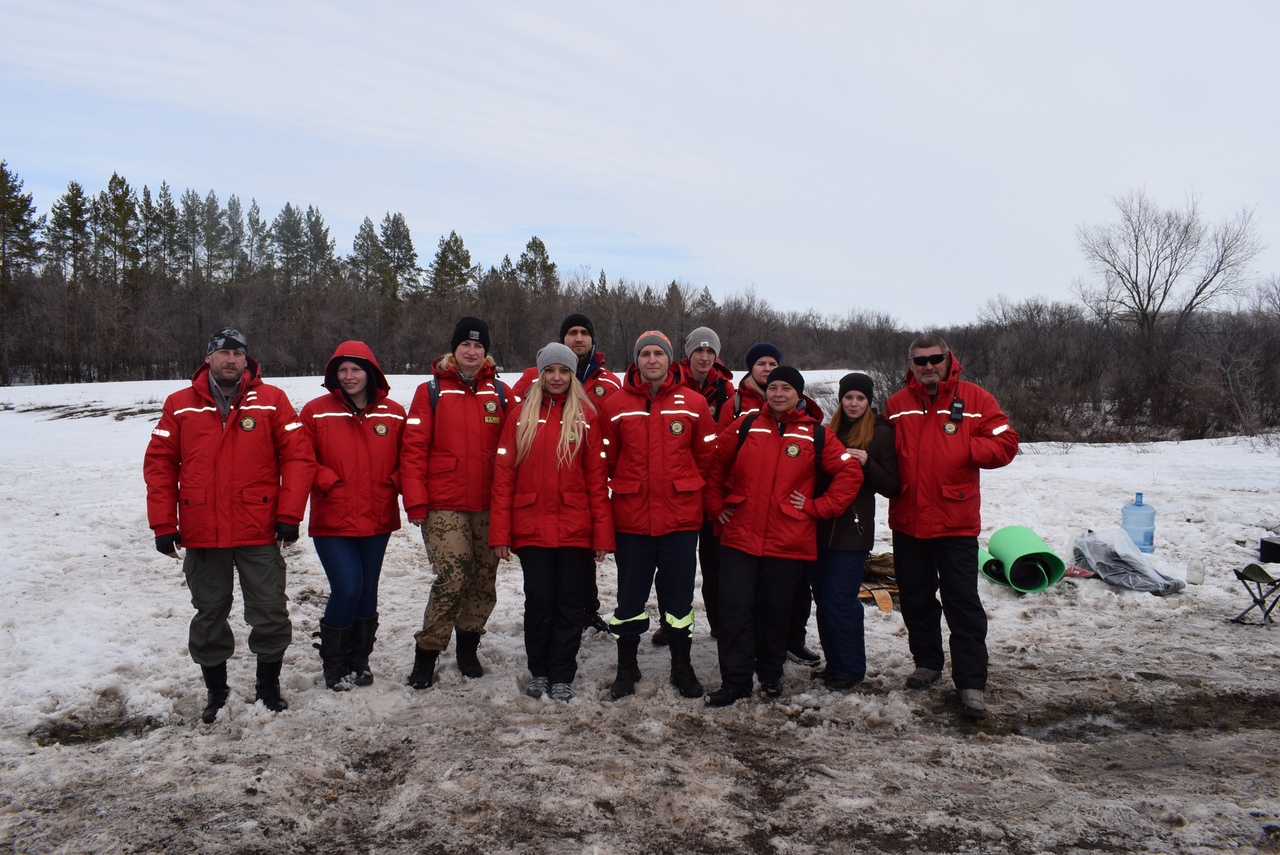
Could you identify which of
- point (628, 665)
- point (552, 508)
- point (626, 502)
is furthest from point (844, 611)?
point (552, 508)

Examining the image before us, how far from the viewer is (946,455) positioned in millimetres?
4402

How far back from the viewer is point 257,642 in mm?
4176

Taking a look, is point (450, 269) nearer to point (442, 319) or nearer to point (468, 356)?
point (442, 319)

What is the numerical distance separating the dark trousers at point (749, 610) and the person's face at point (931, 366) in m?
1.35

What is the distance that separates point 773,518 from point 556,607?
1.44 meters

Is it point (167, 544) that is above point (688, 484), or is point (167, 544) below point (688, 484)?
below

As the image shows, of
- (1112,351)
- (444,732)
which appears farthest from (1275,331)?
(444,732)

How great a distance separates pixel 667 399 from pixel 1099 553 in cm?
483

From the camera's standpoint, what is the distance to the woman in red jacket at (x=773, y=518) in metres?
4.37

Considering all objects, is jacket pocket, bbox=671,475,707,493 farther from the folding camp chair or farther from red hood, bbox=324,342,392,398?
the folding camp chair

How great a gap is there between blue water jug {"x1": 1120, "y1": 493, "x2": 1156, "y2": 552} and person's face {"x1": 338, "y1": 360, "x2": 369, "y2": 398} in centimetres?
752

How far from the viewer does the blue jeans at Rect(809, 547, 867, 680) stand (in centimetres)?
457

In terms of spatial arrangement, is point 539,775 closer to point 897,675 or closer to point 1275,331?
point 897,675

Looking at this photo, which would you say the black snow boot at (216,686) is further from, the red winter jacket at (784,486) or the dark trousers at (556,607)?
the red winter jacket at (784,486)
